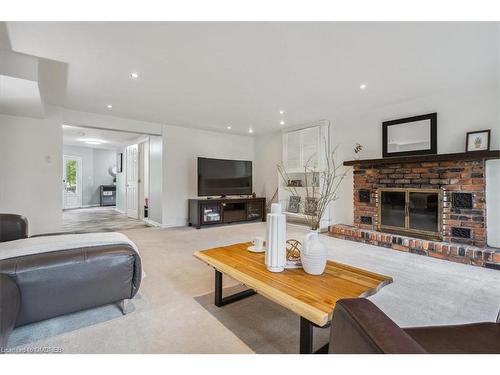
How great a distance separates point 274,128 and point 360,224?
2815 mm

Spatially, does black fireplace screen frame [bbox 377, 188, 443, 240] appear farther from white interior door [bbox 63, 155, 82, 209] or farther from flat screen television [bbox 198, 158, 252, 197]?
white interior door [bbox 63, 155, 82, 209]

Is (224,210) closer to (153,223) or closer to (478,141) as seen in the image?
(153,223)

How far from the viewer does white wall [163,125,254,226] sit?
544 cm

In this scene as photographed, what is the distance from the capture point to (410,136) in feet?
12.7

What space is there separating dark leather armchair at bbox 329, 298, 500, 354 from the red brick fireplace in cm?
253

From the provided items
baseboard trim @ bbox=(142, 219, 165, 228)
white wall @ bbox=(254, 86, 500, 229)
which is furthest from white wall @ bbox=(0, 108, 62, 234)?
white wall @ bbox=(254, 86, 500, 229)

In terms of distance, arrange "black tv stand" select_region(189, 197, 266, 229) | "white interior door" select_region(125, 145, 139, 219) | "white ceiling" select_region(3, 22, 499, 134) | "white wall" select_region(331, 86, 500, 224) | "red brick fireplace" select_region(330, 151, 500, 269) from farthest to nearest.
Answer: "white interior door" select_region(125, 145, 139, 219) → "black tv stand" select_region(189, 197, 266, 229) → "white wall" select_region(331, 86, 500, 224) → "red brick fireplace" select_region(330, 151, 500, 269) → "white ceiling" select_region(3, 22, 499, 134)

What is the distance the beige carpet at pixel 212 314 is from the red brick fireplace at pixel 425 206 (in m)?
0.45

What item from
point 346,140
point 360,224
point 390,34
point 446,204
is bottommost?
point 360,224

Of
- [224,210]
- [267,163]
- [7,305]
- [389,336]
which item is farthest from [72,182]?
[389,336]

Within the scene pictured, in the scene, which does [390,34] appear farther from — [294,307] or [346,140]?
[346,140]
